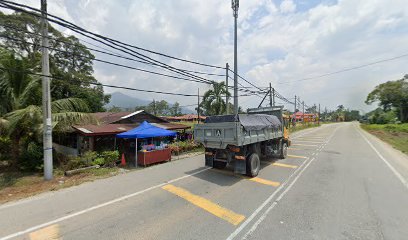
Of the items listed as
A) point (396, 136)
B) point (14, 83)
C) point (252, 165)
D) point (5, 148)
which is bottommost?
point (396, 136)

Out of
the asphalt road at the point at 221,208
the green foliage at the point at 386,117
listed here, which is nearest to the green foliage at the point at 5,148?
Answer: the asphalt road at the point at 221,208

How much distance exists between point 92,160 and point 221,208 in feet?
24.9

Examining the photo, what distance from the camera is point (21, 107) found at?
31.6 ft

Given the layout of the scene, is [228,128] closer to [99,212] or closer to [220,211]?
[220,211]

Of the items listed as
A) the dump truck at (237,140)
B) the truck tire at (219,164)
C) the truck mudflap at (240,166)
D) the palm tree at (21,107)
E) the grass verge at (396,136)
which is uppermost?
the palm tree at (21,107)

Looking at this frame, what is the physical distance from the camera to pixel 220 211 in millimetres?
5195

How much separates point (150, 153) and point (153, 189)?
165 inches

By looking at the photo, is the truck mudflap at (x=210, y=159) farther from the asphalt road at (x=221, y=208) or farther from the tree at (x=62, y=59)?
the tree at (x=62, y=59)

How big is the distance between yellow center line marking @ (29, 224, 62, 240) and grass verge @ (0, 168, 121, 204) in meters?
2.98

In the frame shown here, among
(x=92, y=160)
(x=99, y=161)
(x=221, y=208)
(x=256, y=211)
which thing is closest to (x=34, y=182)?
(x=92, y=160)

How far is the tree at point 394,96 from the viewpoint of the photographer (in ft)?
173

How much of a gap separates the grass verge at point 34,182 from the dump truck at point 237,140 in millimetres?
4391

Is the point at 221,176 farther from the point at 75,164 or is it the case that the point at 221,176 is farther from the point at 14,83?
the point at 14,83

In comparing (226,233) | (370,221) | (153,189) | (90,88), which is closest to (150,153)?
(153,189)
